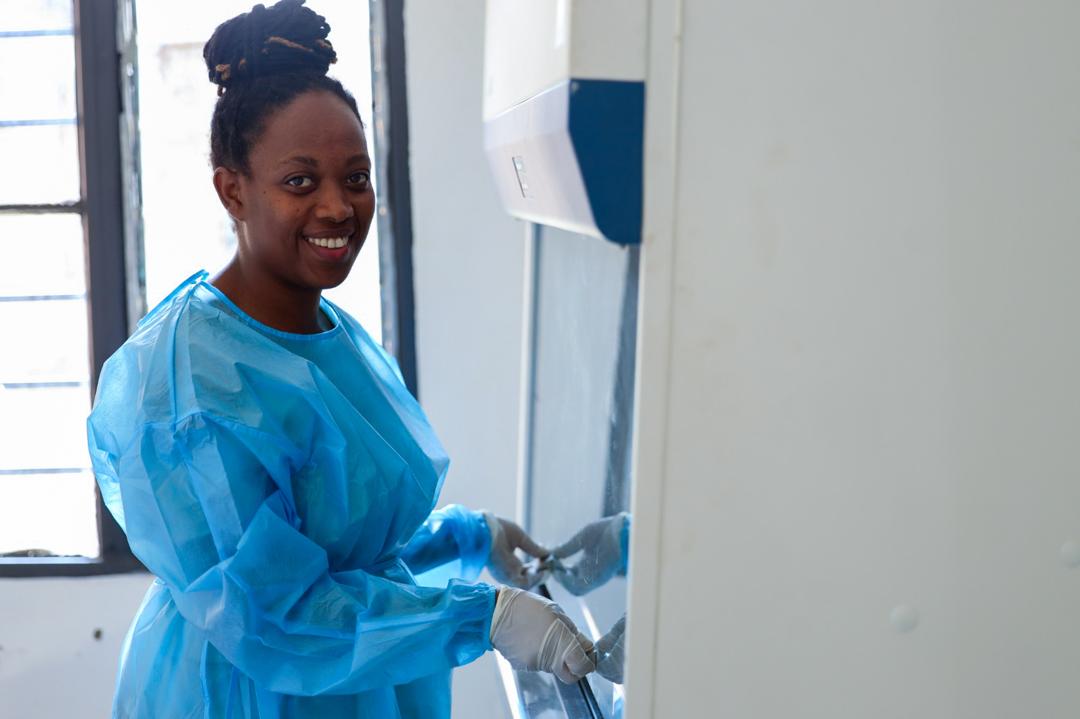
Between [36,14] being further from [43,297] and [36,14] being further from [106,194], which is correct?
[43,297]

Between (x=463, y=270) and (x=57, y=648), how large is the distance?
48.6 inches

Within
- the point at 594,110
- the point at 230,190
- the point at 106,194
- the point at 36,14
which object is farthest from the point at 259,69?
the point at 36,14

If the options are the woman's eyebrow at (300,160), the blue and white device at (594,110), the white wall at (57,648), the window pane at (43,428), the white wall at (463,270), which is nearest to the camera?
the blue and white device at (594,110)

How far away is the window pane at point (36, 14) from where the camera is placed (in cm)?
215

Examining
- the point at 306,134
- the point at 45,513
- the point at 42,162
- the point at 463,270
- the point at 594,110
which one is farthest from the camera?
the point at 45,513

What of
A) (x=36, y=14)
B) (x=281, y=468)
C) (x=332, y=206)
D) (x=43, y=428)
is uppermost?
(x=36, y=14)

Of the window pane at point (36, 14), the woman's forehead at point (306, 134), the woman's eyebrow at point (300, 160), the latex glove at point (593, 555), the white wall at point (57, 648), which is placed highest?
the window pane at point (36, 14)

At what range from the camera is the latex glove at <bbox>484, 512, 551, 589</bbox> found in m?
1.41

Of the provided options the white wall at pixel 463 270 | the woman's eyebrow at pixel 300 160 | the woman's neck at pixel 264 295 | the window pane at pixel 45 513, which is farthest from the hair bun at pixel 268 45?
the window pane at pixel 45 513

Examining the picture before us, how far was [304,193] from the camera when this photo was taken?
112cm

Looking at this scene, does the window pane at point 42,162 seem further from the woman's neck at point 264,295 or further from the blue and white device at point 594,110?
the blue and white device at point 594,110

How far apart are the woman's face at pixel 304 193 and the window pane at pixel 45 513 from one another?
5.20 ft

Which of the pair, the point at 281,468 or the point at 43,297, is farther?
the point at 43,297

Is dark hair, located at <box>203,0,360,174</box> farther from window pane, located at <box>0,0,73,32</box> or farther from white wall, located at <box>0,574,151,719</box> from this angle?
white wall, located at <box>0,574,151,719</box>
